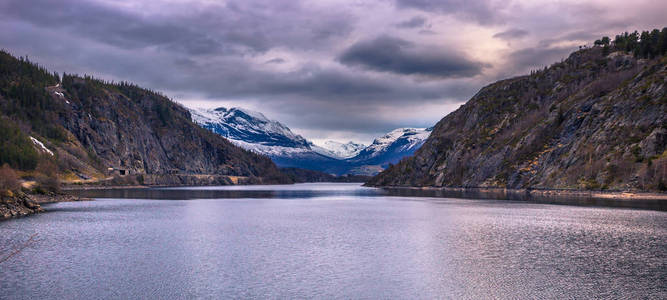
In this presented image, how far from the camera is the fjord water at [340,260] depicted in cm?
3331

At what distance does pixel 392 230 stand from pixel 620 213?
A: 45.1 meters

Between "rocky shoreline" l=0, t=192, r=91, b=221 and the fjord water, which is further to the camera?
"rocky shoreline" l=0, t=192, r=91, b=221

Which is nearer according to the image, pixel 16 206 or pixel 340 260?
pixel 340 260

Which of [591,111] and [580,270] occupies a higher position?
[591,111]

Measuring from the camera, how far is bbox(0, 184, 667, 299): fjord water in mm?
33312

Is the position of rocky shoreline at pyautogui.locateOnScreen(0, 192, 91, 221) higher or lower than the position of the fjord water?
higher

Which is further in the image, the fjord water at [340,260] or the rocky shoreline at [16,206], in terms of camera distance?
the rocky shoreline at [16,206]

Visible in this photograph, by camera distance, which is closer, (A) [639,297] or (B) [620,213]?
(A) [639,297]

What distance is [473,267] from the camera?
41.0m

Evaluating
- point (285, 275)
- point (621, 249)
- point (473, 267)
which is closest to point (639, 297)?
point (473, 267)

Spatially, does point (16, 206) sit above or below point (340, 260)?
above

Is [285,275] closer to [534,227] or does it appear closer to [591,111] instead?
[534,227]

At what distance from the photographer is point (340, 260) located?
4459 cm

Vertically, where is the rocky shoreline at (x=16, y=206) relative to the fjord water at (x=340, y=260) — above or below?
above
